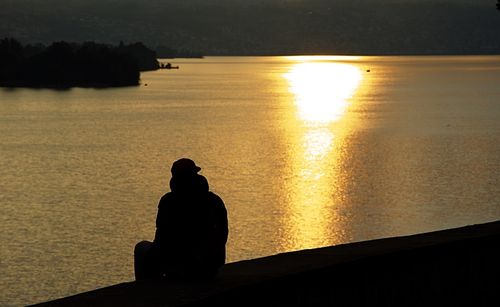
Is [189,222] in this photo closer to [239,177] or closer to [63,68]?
[239,177]

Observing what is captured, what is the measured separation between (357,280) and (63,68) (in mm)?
167059

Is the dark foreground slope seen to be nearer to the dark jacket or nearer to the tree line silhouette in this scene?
the dark jacket

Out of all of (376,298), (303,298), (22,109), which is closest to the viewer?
(303,298)

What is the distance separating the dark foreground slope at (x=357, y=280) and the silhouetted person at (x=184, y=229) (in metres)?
0.21

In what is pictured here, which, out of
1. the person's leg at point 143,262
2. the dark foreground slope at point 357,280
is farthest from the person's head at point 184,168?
the dark foreground slope at point 357,280

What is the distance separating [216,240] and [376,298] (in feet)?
4.10

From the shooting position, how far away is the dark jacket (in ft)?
25.8

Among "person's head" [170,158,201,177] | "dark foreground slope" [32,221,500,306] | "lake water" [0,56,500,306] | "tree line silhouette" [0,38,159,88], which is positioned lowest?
"dark foreground slope" [32,221,500,306]

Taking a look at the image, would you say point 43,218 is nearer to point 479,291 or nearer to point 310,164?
point 310,164

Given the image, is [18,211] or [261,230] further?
[18,211]

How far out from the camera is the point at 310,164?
58750mm

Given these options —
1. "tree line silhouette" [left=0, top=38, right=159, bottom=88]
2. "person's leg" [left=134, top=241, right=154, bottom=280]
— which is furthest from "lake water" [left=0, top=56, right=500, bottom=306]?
"tree line silhouette" [left=0, top=38, right=159, bottom=88]

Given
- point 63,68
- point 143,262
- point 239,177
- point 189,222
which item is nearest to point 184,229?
point 189,222

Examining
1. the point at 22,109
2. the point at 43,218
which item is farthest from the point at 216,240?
the point at 22,109
